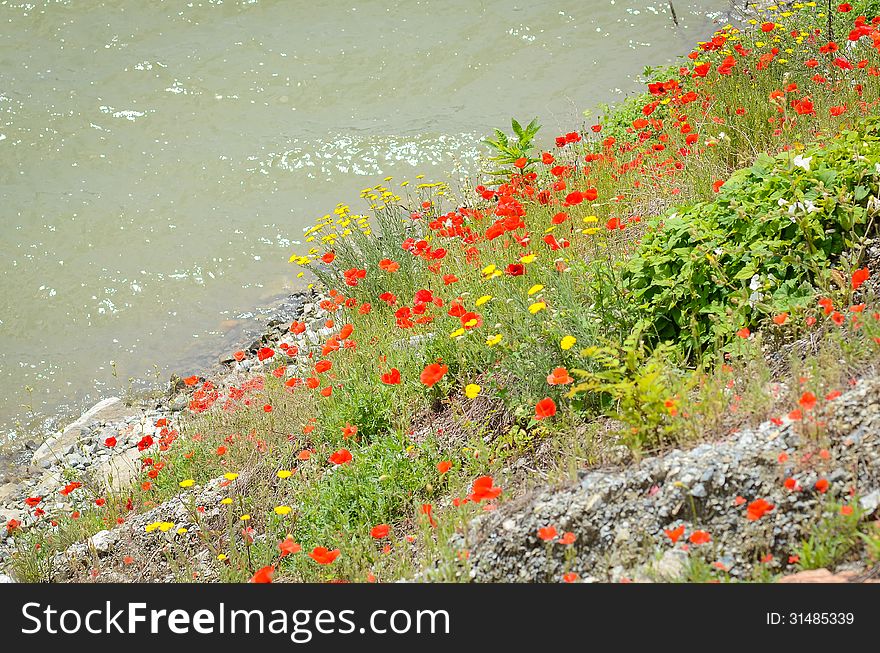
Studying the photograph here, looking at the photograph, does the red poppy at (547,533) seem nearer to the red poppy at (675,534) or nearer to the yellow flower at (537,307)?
the red poppy at (675,534)

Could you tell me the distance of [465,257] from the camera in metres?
5.40

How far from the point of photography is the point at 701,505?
283cm

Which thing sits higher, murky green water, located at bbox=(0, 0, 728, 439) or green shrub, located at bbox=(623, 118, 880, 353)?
murky green water, located at bbox=(0, 0, 728, 439)

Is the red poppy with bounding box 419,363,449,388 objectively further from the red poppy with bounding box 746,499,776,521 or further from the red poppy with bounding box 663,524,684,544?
the red poppy with bounding box 746,499,776,521

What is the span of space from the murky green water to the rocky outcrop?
16.3 feet

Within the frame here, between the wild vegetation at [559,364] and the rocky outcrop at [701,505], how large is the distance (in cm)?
7

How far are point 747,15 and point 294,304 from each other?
7.46 metres

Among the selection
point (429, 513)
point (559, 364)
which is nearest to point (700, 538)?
point (429, 513)

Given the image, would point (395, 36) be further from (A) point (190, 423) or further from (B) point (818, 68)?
(A) point (190, 423)

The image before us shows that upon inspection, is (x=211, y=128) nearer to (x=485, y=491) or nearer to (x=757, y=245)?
(x=757, y=245)

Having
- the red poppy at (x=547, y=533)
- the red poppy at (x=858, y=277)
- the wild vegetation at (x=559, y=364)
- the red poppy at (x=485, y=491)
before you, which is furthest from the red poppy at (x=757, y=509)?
the red poppy at (x=858, y=277)

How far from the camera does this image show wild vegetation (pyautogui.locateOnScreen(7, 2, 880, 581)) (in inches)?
125

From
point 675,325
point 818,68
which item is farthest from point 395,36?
point 675,325

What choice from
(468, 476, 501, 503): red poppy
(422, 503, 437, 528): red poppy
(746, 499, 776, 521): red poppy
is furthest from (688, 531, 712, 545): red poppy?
(422, 503, 437, 528): red poppy
